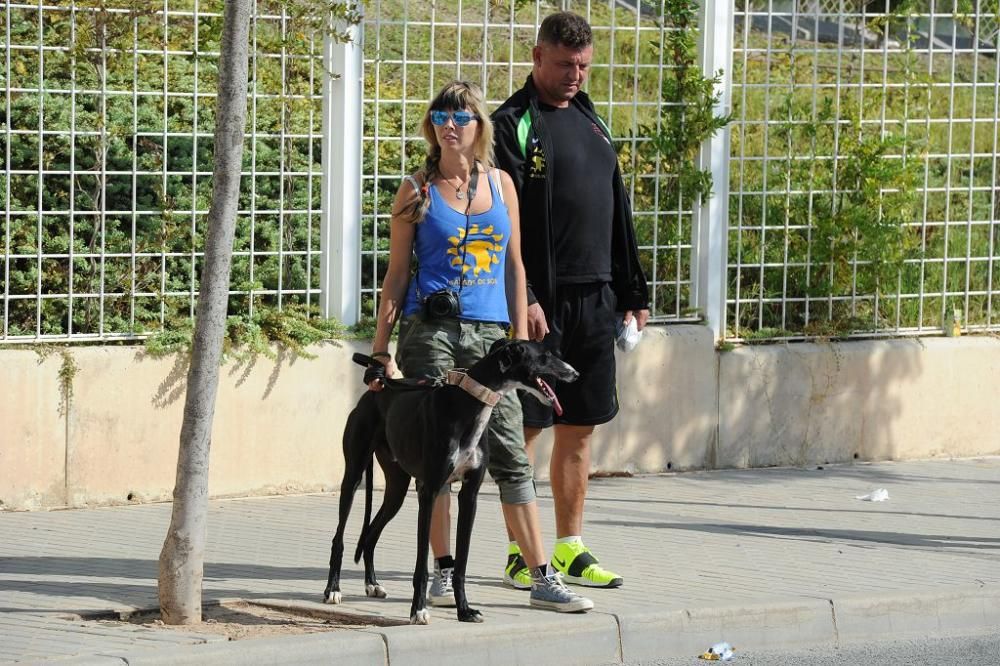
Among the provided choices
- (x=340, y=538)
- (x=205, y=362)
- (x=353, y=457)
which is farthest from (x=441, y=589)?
(x=205, y=362)

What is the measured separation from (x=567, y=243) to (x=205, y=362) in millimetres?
1718

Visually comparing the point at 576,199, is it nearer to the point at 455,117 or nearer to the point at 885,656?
the point at 455,117

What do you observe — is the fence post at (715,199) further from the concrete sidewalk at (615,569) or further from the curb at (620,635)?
the curb at (620,635)

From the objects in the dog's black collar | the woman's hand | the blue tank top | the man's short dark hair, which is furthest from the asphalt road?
the man's short dark hair

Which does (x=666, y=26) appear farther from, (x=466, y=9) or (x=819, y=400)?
(x=819, y=400)

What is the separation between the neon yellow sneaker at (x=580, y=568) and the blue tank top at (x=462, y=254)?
3.94 ft

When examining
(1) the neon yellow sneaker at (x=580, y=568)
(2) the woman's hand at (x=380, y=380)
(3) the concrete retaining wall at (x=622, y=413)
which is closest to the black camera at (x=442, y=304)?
(2) the woman's hand at (x=380, y=380)

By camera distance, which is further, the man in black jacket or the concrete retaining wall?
the concrete retaining wall

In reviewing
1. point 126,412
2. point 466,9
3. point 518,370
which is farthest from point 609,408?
point 466,9

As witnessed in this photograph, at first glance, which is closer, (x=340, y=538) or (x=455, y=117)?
(x=455, y=117)

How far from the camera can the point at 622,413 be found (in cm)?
1006

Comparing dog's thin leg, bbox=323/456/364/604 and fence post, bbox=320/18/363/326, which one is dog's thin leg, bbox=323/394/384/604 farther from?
fence post, bbox=320/18/363/326

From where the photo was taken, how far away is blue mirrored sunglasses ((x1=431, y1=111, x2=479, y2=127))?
644 cm

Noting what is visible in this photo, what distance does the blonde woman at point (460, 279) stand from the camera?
255 inches
